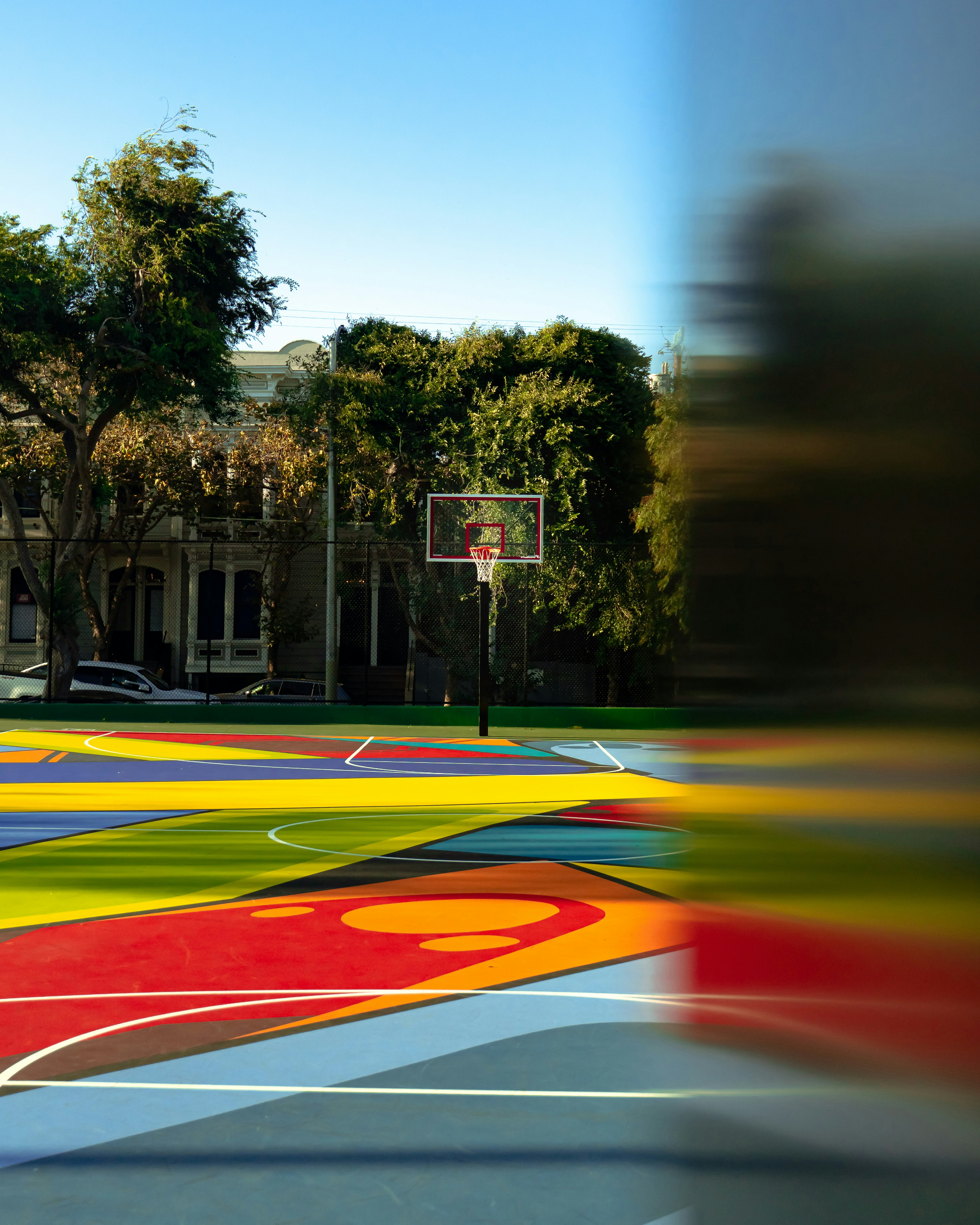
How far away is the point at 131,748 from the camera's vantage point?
16.6 meters

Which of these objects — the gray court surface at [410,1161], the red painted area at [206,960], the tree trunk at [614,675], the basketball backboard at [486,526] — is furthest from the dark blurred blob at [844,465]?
the tree trunk at [614,675]

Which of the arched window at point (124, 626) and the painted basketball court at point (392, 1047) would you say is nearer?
the painted basketball court at point (392, 1047)

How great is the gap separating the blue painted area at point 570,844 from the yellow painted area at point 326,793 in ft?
4.03

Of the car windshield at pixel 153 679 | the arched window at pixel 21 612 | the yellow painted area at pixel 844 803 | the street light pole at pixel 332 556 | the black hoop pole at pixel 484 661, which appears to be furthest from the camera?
the arched window at pixel 21 612

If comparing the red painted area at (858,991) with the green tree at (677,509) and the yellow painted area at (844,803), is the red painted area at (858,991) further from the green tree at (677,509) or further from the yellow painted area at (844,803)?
the green tree at (677,509)

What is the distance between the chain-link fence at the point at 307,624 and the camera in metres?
23.1

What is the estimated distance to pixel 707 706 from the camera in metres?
0.83

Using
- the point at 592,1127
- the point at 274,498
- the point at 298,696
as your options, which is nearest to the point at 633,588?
the point at 298,696

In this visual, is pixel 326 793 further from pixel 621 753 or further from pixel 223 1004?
pixel 223 1004

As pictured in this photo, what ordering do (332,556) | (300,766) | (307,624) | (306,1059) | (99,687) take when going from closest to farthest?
1. (306,1059)
2. (300,766)
3. (99,687)
4. (332,556)
5. (307,624)

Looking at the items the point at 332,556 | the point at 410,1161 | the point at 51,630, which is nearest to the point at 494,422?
the point at 332,556

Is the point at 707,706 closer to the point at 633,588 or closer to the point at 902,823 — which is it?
the point at 902,823

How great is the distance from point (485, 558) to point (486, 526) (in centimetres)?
61

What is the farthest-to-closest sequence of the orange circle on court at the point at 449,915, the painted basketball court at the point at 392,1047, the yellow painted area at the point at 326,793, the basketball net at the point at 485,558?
the basketball net at the point at 485,558
the yellow painted area at the point at 326,793
the orange circle on court at the point at 449,915
the painted basketball court at the point at 392,1047
